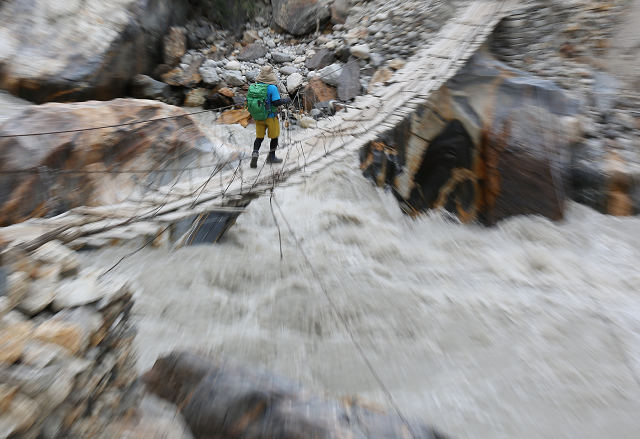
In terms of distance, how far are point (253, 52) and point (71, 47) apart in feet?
12.1

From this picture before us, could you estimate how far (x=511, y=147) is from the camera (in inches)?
89.1

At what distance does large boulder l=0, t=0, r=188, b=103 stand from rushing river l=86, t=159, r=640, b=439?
14.6ft

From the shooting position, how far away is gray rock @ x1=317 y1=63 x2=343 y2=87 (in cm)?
558

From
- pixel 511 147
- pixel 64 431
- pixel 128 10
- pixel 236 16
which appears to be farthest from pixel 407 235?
pixel 236 16

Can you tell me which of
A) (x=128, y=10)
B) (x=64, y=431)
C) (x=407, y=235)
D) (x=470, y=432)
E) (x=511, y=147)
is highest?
(x=128, y=10)

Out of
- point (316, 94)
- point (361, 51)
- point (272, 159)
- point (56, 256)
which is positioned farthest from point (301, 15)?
point (56, 256)

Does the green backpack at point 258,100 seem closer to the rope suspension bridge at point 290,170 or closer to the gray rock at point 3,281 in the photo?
the rope suspension bridge at point 290,170

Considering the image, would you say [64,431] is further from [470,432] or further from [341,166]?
[341,166]

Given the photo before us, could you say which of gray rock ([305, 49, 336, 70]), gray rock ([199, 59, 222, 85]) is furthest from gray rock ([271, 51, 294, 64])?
gray rock ([199, 59, 222, 85])

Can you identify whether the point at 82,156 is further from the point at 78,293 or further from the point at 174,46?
the point at 174,46

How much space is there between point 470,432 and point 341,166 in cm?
258

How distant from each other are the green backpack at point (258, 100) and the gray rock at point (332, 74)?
9.27ft

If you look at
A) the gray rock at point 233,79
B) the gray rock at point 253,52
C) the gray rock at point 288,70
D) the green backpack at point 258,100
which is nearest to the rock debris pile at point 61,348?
the green backpack at point 258,100

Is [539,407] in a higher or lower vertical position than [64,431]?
lower
